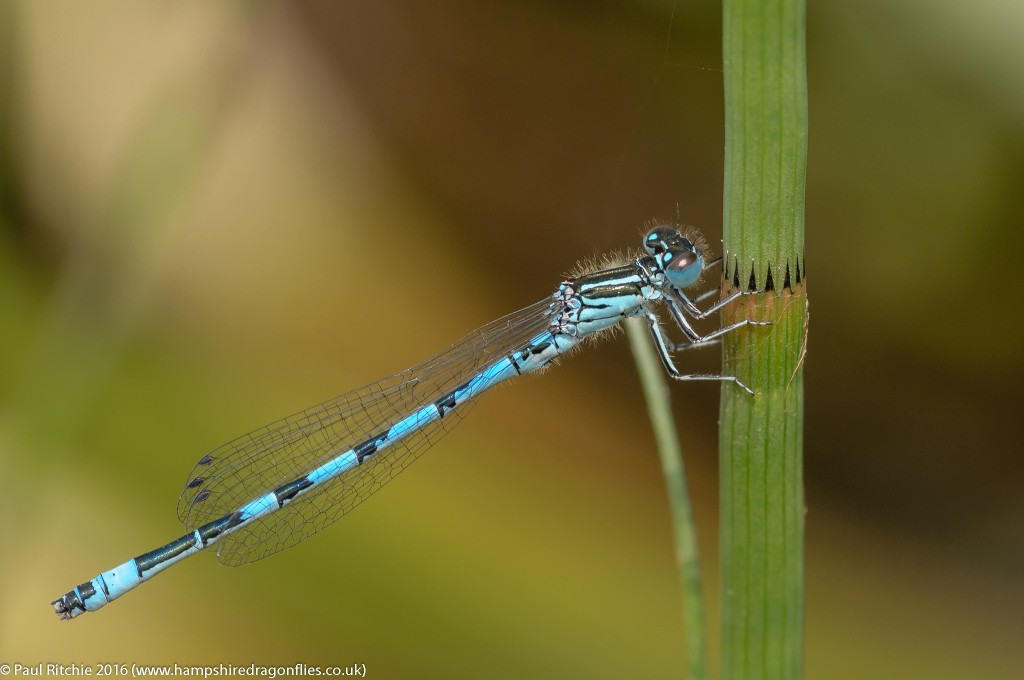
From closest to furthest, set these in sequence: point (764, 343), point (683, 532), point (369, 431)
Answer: point (764, 343) < point (683, 532) < point (369, 431)

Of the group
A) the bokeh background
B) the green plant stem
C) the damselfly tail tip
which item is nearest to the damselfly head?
the bokeh background

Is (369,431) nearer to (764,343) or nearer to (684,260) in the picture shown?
(684,260)

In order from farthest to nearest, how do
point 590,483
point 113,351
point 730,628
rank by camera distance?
1. point 590,483
2. point 113,351
3. point 730,628

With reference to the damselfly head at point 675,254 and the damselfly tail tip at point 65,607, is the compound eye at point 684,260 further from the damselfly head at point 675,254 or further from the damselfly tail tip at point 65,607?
the damselfly tail tip at point 65,607

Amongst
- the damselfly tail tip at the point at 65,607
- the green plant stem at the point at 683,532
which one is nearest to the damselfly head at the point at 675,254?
the green plant stem at the point at 683,532

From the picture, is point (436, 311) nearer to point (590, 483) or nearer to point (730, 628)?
point (590, 483)

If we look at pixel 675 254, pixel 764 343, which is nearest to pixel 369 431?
pixel 675 254

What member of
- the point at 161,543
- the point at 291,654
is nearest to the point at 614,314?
the point at 291,654
